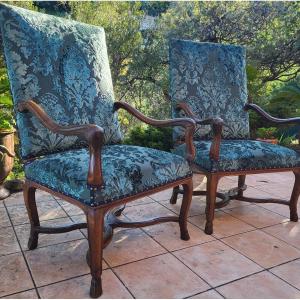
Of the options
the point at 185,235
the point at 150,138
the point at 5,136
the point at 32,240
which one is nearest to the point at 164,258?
the point at 185,235

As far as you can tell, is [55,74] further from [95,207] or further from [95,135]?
[95,207]

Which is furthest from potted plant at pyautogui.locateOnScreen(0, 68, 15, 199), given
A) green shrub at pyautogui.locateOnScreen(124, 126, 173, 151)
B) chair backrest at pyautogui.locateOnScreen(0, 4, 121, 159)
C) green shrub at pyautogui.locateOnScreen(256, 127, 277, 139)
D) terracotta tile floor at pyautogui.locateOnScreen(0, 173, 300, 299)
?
green shrub at pyautogui.locateOnScreen(256, 127, 277, 139)

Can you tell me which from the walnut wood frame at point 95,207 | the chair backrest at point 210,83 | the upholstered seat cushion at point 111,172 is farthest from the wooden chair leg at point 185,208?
the chair backrest at point 210,83

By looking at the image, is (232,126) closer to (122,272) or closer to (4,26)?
(122,272)

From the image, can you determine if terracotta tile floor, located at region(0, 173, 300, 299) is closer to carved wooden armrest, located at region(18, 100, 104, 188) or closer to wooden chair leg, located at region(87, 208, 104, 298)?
wooden chair leg, located at region(87, 208, 104, 298)

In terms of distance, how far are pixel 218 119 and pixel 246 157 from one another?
30 centimetres

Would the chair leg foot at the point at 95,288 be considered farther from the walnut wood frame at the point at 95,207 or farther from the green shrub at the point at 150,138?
the green shrub at the point at 150,138

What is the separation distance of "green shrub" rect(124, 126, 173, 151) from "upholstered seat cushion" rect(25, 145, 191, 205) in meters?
2.08

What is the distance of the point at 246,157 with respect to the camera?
6.29ft

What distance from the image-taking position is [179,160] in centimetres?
168

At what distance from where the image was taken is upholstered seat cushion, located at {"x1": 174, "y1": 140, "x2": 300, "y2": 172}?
189cm

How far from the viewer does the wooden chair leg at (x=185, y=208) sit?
1.78 metres

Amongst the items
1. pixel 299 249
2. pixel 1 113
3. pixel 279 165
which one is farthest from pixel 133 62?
pixel 299 249

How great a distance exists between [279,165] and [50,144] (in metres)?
1.34
